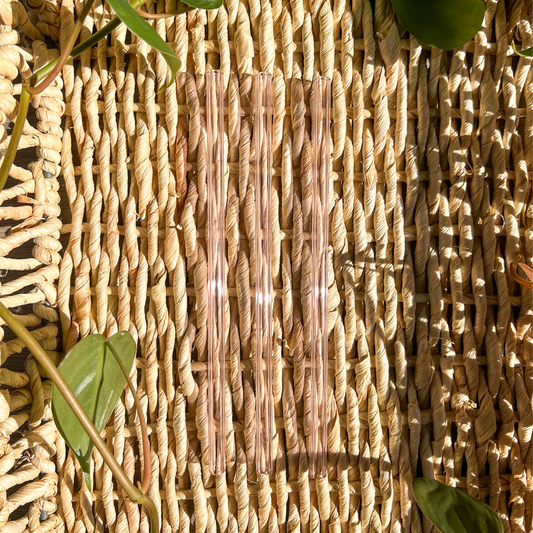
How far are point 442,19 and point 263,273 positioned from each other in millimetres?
332

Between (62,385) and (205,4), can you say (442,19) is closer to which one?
(205,4)

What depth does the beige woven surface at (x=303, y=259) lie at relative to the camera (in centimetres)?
53

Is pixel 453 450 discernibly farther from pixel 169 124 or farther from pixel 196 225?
pixel 169 124

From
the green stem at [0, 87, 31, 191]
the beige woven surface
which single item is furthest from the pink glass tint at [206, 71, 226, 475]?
the green stem at [0, 87, 31, 191]

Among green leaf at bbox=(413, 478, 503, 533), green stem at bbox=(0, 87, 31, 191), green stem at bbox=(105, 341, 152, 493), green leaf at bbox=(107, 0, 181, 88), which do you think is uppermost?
green leaf at bbox=(107, 0, 181, 88)

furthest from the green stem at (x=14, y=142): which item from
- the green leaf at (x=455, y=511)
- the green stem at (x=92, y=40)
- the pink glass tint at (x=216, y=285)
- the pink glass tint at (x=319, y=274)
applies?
the green leaf at (x=455, y=511)

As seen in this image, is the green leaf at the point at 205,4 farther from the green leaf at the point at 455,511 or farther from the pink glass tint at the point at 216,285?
the green leaf at the point at 455,511

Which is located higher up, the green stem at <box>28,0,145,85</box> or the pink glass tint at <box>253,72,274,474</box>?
the green stem at <box>28,0,145,85</box>

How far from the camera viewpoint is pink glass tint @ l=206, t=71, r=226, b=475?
0.52m

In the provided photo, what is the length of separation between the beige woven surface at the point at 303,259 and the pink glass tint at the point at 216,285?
16 millimetres

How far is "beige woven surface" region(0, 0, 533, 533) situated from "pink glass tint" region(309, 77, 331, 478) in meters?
0.01

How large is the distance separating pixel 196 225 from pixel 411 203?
0.25 m

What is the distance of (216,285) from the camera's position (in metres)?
0.52

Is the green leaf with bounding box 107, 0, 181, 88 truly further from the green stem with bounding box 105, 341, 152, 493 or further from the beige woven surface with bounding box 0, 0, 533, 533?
the green stem with bounding box 105, 341, 152, 493
